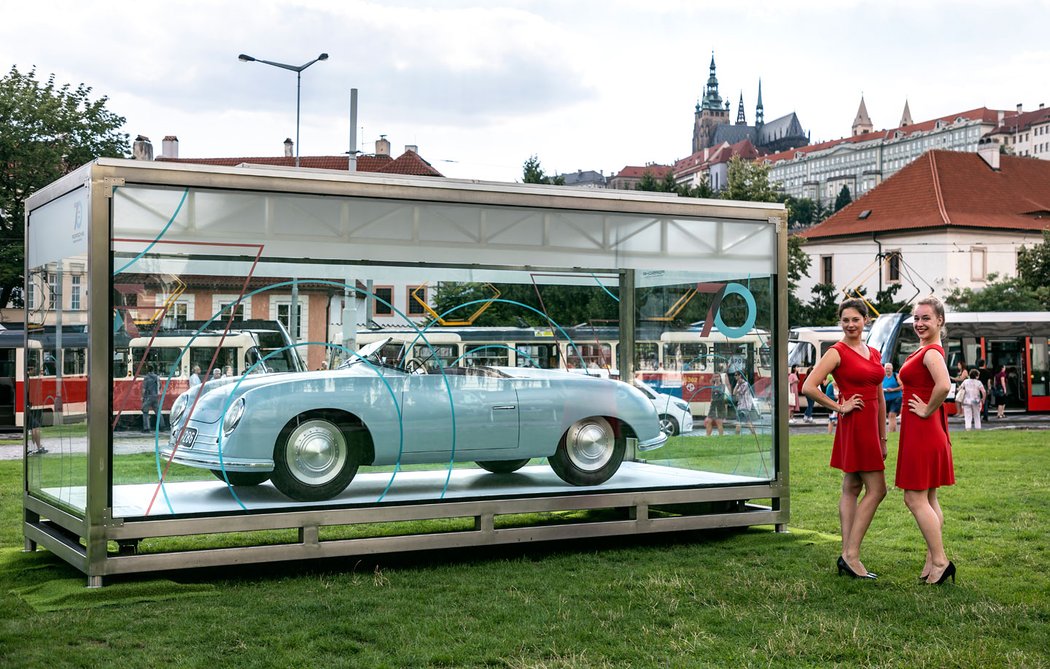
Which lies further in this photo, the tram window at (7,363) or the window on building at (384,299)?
the tram window at (7,363)

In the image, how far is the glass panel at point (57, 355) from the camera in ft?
27.6

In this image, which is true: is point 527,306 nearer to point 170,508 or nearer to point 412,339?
point 412,339

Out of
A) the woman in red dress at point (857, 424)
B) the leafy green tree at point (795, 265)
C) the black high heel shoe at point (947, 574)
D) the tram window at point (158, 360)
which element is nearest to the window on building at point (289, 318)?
the tram window at point (158, 360)

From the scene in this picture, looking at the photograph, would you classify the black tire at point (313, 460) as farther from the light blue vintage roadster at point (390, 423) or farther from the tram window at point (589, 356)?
the tram window at point (589, 356)

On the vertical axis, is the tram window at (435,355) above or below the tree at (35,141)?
below

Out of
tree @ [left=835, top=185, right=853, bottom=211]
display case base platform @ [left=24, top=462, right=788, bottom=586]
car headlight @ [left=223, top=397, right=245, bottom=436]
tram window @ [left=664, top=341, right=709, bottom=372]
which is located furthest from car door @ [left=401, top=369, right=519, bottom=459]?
tree @ [left=835, top=185, right=853, bottom=211]

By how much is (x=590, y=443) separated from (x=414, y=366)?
169 cm

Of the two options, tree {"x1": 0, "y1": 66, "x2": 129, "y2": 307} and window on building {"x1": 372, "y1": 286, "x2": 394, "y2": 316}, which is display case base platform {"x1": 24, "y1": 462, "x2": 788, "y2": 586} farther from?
tree {"x1": 0, "y1": 66, "x2": 129, "y2": 307}

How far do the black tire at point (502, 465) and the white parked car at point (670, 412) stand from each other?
142 centimetres

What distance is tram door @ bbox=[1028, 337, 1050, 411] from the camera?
121 ft

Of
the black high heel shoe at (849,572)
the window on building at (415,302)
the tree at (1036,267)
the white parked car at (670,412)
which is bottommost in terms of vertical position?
the black high heel shoe at (849,572)

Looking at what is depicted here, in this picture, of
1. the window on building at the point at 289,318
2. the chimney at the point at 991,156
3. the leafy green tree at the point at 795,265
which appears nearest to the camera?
the window on building at the point at 289,318

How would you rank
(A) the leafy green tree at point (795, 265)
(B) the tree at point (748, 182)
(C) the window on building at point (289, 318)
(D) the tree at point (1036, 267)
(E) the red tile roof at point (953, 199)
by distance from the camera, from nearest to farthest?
1. (C) the window on building at point (289, 318)
2. (B) the tree at point (748, 182)
3. (A) the leafy green tree at point (795, 265)
4. (D) the tree at point (1036, 267)
5. (E) the red tile roof at point (953, 199)

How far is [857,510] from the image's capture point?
335 inches
